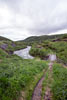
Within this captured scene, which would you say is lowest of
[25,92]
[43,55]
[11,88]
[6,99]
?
[43,55]

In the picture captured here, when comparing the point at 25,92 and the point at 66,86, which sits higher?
the point at 66,86

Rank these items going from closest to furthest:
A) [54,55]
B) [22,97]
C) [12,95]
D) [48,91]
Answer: [12,95]
[22,97]
[48,91]
[54,55]

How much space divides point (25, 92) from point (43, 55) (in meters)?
28.0

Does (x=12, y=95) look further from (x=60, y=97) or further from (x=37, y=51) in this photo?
(x=37, y=51)

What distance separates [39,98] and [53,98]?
0.97 m

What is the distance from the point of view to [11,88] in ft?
15.7

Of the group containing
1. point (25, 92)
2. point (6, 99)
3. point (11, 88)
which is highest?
point (11, 88)

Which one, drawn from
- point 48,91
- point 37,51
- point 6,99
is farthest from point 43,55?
point 6,99

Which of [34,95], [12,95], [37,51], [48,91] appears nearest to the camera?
[12,95]

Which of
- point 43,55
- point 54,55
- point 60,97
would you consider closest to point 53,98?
point 60,97

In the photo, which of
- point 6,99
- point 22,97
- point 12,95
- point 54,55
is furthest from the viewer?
point 54,55

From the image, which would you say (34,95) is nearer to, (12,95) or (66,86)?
(12,95)

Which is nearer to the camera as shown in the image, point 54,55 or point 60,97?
point 60,97

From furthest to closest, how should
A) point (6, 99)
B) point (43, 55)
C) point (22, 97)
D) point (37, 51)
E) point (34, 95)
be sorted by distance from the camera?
point (37, 51)
point (43, 55)
point (34, 95)
point (22, 97)
point (6, 99)
